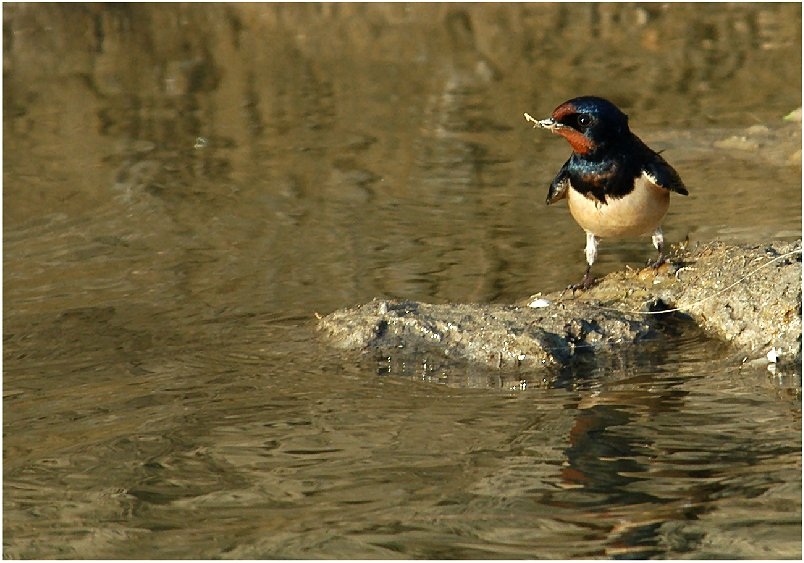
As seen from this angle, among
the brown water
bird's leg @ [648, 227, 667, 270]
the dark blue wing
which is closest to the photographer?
the brown water

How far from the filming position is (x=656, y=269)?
7738 millimetres

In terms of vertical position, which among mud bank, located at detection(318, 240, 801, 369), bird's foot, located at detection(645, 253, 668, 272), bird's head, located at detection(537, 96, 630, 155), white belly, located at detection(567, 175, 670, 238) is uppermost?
bird's head, located at detection(537, 96, 630, 155)

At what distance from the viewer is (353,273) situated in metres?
8.94

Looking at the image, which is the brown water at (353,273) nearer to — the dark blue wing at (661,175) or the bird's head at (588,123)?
the dark blue wing at (661,175)

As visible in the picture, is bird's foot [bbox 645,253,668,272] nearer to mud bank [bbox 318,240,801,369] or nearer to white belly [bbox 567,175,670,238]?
mud bank [bbox 318,240,801,369]

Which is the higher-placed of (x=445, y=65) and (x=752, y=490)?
(x=445, y=65)

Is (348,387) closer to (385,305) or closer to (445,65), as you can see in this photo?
(385,305)

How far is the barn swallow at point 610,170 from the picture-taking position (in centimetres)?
725

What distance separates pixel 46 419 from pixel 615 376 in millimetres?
2639

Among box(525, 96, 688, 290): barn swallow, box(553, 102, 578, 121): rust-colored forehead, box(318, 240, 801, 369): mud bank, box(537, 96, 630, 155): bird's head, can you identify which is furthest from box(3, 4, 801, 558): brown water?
box(553, 102, 578, 121): rust-colored forehead

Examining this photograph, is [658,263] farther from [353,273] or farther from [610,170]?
[353,273]

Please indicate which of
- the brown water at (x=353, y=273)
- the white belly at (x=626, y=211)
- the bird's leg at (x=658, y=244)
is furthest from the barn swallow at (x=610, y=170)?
the brown water at (x=353, y=273)

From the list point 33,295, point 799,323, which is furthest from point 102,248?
point 799,323

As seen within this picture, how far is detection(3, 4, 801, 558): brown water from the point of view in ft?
17.8
